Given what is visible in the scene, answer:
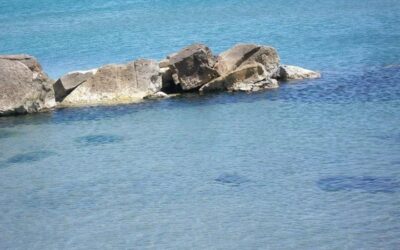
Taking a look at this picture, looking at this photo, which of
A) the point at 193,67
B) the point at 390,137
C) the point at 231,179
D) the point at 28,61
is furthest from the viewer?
the point at 193,67

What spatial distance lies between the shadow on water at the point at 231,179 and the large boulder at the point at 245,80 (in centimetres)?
975

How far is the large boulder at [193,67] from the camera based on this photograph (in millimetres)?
32250

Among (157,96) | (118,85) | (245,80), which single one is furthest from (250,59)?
(118,85)

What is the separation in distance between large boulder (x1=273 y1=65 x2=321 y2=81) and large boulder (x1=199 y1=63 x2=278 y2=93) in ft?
4.96

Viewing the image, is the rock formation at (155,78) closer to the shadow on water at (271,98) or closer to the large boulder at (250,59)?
the large boulder at (250,59)

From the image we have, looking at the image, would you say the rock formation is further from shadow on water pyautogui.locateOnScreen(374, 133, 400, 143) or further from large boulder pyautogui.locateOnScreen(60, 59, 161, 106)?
shadow on water pyautogui.locateOnScreen(374, 133, 400, 143)

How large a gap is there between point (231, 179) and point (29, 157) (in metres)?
7.99

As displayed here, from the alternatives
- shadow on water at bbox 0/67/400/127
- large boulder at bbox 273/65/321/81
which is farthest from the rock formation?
large boulder at bbox 273/65/321/81

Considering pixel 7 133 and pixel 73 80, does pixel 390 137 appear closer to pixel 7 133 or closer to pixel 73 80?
pixel 73 80

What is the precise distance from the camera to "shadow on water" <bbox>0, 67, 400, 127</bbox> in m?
30.8

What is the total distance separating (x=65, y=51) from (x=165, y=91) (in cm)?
1901

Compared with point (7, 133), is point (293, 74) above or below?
above

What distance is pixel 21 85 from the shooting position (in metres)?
31.3

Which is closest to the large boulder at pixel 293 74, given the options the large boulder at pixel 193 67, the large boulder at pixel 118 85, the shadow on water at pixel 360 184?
the large boulder at pixel 193 67
